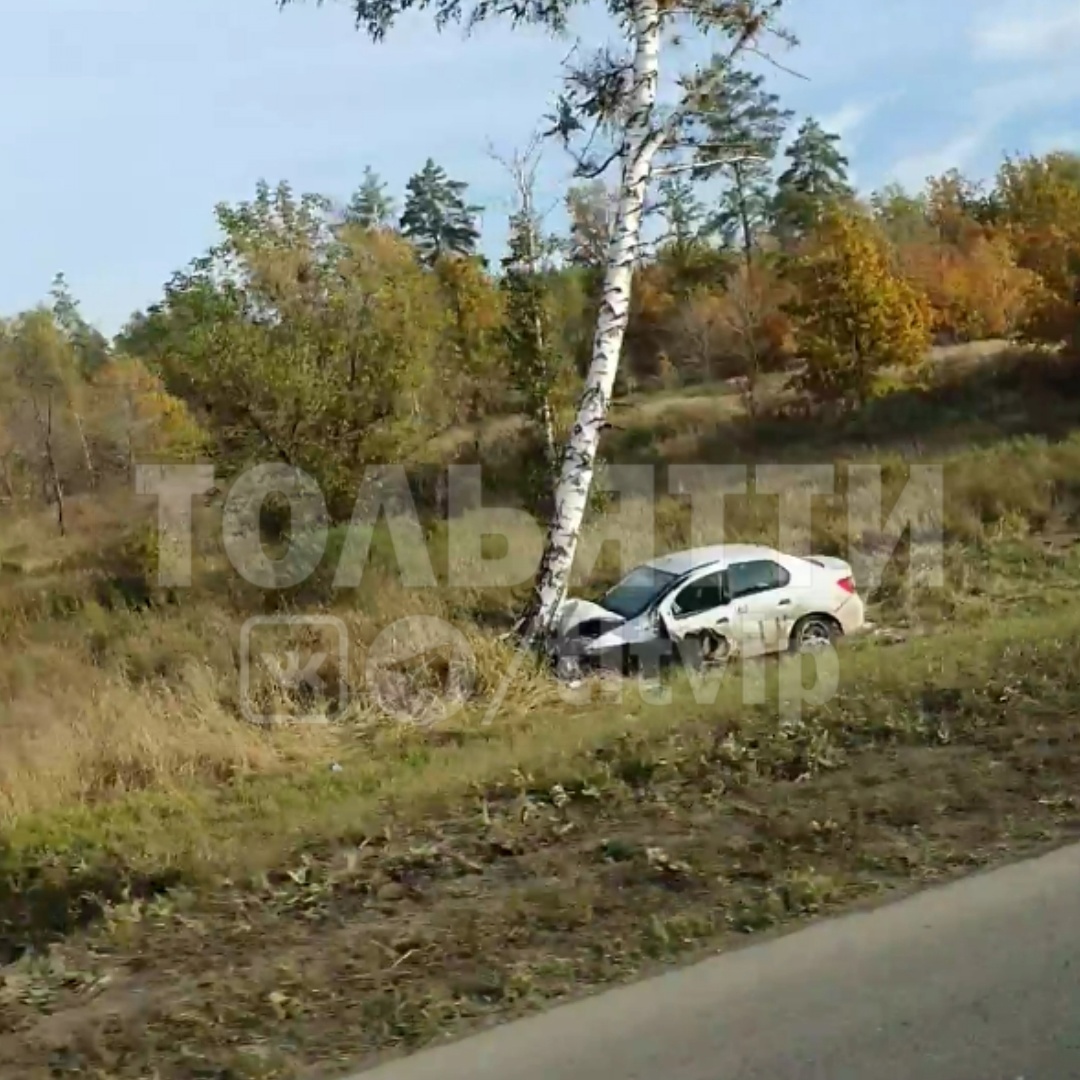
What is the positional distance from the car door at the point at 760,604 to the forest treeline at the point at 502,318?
379 centimetres

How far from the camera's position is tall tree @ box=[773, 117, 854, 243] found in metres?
65.1

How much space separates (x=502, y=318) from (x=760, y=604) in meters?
13.2

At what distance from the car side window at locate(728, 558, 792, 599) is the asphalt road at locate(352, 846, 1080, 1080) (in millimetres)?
10182

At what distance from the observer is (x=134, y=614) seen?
20359 mm

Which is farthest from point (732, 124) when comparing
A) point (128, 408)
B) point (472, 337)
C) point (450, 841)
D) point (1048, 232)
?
point (128, 408)

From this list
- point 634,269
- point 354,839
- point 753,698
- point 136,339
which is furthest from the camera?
point 136,339

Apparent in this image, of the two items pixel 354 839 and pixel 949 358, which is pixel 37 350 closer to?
pixel 949 358

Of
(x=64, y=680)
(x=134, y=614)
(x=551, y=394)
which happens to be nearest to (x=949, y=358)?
(x=551, y=394)

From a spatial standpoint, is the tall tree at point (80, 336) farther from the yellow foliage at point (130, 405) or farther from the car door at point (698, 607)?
the car door at point (698, 607)

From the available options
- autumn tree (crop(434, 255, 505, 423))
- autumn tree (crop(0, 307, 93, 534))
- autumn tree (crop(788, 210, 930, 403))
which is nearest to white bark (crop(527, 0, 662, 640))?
autumn tree (crop(434, 255, 505, 423))

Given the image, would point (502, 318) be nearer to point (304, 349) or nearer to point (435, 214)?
point (304, 349)

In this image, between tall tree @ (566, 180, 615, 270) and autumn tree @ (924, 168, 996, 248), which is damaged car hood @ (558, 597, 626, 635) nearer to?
tall tree @ (566, 180, 615, 270)

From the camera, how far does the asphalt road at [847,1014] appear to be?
3643 mm

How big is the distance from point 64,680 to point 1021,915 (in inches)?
469
